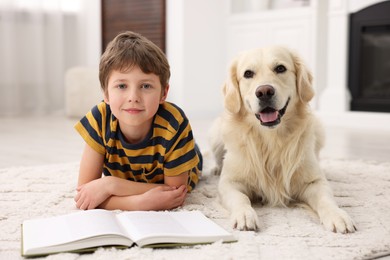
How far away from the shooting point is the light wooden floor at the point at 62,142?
2.91m

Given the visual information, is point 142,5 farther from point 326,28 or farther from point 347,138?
point 347,138

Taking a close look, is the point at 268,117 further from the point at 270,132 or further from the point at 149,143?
the point at 149,143

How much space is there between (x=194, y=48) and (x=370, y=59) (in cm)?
192

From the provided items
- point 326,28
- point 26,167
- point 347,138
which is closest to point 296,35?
point 326,28

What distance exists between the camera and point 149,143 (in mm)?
1693

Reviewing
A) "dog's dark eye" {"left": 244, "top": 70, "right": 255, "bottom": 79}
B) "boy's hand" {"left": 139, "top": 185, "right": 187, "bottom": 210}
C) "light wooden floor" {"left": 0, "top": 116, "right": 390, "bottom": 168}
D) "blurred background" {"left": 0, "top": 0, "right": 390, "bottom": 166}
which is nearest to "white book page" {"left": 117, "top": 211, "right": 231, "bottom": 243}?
"boy's hand" {"left": 139, "top": 185, "right": 187, "bottom": 210}

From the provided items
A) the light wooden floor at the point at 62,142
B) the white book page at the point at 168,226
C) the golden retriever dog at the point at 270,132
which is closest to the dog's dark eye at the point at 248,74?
the golden retriever dog at the point at 270,132

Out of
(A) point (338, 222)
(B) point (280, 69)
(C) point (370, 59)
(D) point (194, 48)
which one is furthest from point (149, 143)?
(D) point (194, 48)

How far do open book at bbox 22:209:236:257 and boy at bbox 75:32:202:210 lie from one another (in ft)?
0.62

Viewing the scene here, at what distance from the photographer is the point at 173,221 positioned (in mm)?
1415

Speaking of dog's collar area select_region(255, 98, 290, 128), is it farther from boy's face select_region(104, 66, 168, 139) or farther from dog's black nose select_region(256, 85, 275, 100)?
boy's face select_region(104, 66, 168, 139)

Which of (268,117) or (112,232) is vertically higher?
(268,117)

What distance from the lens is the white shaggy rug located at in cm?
124

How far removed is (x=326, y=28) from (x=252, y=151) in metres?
3.50
